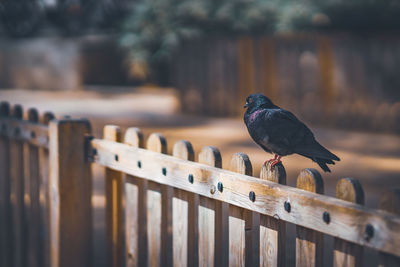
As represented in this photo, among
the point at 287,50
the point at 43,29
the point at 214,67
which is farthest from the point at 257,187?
the point at 43,29

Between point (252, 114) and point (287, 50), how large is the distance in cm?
968

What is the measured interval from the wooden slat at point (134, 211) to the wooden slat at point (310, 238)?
3.06ft

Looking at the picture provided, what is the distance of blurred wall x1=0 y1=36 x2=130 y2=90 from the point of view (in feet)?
63.2

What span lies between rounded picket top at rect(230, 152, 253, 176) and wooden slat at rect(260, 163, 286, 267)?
98mm

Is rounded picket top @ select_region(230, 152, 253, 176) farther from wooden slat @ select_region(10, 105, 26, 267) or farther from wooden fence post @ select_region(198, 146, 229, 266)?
wooden slat @ select_region(10, 105, 26, 267)

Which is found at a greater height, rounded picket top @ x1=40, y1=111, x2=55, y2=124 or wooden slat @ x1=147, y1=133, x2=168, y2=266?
rounded picket top @ x1=40, y1=111, x2=55, y2=124

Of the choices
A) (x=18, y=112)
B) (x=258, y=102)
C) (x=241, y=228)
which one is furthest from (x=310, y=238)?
(x=18, y=112)

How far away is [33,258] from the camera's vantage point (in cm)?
344

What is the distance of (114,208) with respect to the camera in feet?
9.43

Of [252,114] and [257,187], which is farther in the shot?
[252,114]

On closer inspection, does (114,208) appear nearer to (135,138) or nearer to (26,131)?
(135,138)

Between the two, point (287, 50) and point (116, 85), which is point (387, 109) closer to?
point (287, 50)

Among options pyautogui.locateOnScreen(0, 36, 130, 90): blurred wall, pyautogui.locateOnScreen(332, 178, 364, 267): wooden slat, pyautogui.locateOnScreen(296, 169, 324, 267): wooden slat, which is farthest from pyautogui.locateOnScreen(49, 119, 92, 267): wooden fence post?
pyautogui.locateOnScreen(0, 36, 130, 90): blurred wall

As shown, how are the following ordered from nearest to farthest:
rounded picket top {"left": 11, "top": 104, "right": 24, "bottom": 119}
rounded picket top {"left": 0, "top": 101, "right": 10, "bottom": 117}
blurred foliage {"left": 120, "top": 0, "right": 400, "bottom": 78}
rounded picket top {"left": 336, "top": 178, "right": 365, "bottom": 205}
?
rounded picket top {"left": 336, "top": 178, "right": 365, "bottom": 205} → rounded picket top {"left": 11, "top": 104, "right": 24, "bottom": 119} → rounded picket top {"left": 0, "top": 101, "right": 10, "bottom": 117} → blurred foliage {"left": 120, "top": 0, "right": 400, "bottom": 78}
